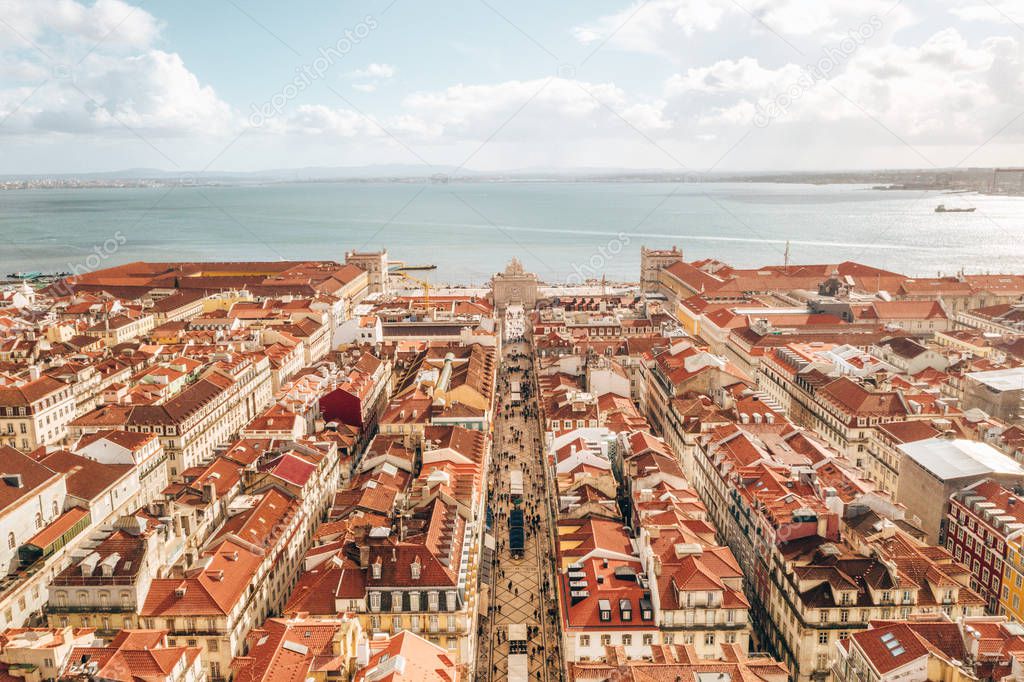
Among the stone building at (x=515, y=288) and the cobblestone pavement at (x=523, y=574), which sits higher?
the stone building at (x=515, y=288)

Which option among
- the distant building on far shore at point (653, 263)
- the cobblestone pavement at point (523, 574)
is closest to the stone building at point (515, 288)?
the distant building on far shore at point (653, 263)

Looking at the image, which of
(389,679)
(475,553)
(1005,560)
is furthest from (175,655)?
(1005,560)

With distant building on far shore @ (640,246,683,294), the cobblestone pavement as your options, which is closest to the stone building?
distant building on far shore @ (640,246,683,294)

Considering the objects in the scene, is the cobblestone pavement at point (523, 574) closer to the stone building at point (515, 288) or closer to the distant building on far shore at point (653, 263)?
the stone building at point (515, 288)

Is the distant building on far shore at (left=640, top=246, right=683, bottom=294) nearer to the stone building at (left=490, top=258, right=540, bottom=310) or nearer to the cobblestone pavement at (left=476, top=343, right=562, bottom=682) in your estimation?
the stone building at (left=490, top=258, right=540, bottom=310)

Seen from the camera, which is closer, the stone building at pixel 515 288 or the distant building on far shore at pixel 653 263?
the stone building at pixel 515 288

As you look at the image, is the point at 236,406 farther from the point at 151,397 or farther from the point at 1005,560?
the point at 1005,560

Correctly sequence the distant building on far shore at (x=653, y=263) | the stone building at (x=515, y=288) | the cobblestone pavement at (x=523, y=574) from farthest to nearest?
the distant building on far shore at (x=653, y=263) → the stone building at (x=515, y=288) → the cobblestone pavement at (x=523, y=574)

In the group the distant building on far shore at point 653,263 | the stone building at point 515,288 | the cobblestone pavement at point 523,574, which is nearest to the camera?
the cobblestone pavement at point 523,574
